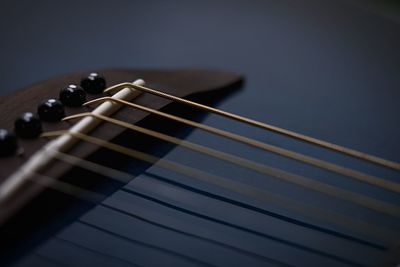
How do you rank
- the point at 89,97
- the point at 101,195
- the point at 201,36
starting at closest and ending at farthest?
1. the point at 101,195
2. the point at 89,97
3. the point at 201,36

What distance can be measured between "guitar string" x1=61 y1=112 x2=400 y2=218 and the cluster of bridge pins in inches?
0.9

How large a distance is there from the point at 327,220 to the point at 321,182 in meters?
0.08

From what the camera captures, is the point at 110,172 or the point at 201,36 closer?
the point at 110,172

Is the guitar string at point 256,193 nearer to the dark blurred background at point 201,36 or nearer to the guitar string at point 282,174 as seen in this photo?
the guitar string at point 282,174

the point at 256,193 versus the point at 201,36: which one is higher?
the point at 201,36

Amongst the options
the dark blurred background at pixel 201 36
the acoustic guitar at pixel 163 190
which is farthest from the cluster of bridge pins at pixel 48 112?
the dark blurred background at pixel 201 36

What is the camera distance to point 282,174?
0.72 metres

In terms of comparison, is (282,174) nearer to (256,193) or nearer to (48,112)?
(256,193)

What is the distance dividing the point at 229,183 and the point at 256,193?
0.03 metres

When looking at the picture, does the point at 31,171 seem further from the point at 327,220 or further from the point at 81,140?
the point at 327,220

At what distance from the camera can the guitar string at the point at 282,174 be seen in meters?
0.68

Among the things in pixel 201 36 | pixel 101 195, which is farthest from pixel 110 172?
pixel 201 36

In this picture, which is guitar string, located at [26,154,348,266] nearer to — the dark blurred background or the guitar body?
the guitar body

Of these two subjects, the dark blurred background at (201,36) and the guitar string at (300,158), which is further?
the dark blurred background at (201,36)
